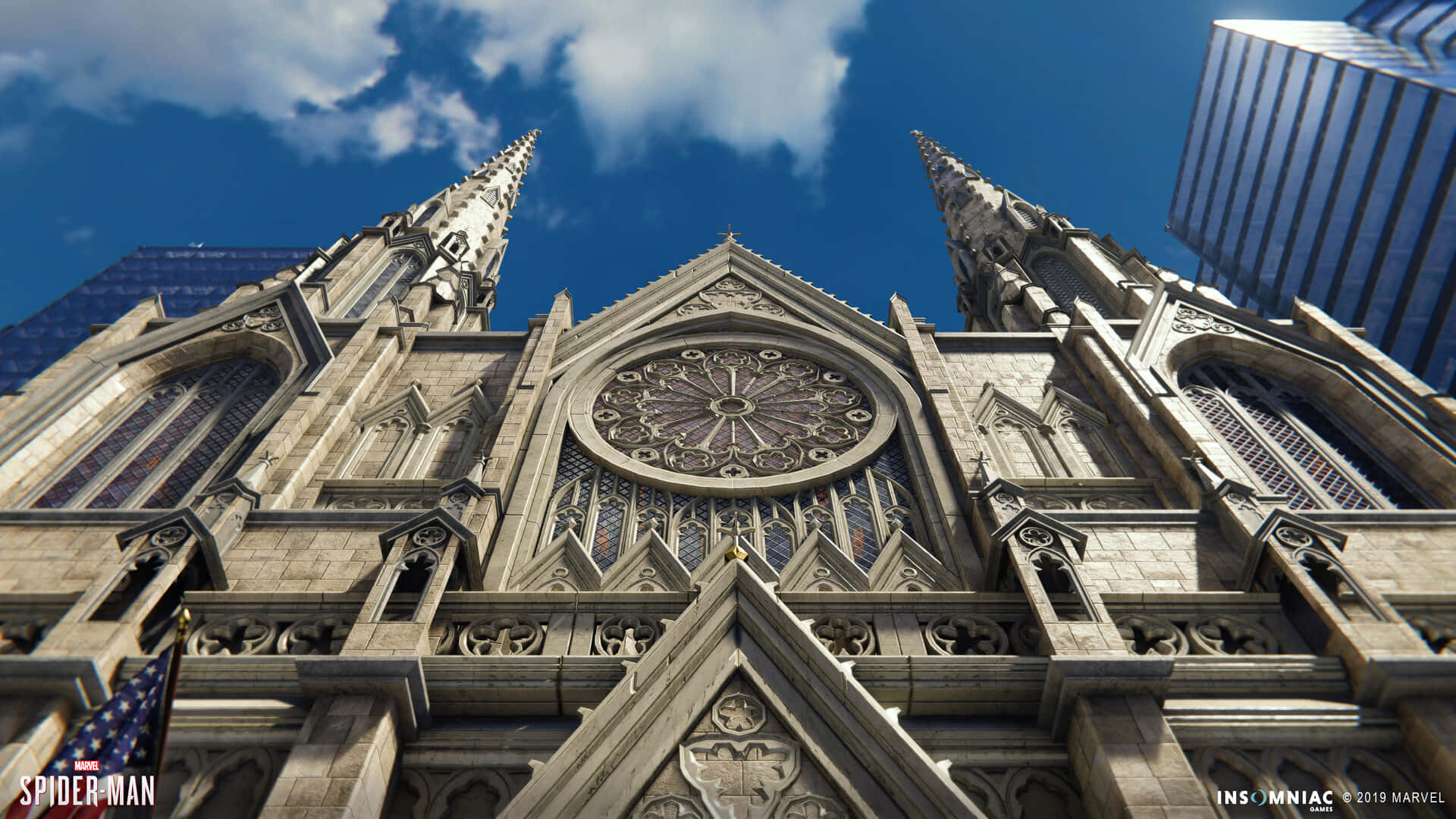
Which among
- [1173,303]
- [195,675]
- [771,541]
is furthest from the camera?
[1173,303]

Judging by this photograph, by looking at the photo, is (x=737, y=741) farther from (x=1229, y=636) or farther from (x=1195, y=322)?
(x=1195, y=322)

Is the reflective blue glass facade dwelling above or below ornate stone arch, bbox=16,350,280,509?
above

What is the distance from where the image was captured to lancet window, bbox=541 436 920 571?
446 inches

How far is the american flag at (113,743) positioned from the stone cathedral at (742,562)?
2.38 ft

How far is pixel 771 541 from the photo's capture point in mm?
Answer: 11484

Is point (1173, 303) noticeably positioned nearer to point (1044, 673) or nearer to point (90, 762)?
point (1044, 673)

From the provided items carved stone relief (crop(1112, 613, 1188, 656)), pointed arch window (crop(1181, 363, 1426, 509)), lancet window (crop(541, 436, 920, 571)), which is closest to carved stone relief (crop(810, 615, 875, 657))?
lancet window (crop(541, 436, 920, 571))

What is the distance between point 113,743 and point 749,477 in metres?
8.16

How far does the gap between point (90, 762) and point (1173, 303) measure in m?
18.4

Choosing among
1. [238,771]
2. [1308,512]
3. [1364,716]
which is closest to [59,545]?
[238,771]

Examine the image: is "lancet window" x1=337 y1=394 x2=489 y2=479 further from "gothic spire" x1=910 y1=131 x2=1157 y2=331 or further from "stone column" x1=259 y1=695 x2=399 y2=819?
"gothic spire" x1=910 y1=131 x2=1157 y2=331

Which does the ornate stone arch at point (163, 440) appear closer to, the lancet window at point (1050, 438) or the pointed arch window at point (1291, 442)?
the lancet window at point (1050, 438)

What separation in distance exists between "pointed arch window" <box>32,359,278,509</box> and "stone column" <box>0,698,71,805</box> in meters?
5.21

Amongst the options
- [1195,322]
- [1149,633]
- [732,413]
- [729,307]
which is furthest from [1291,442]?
[729,307]
